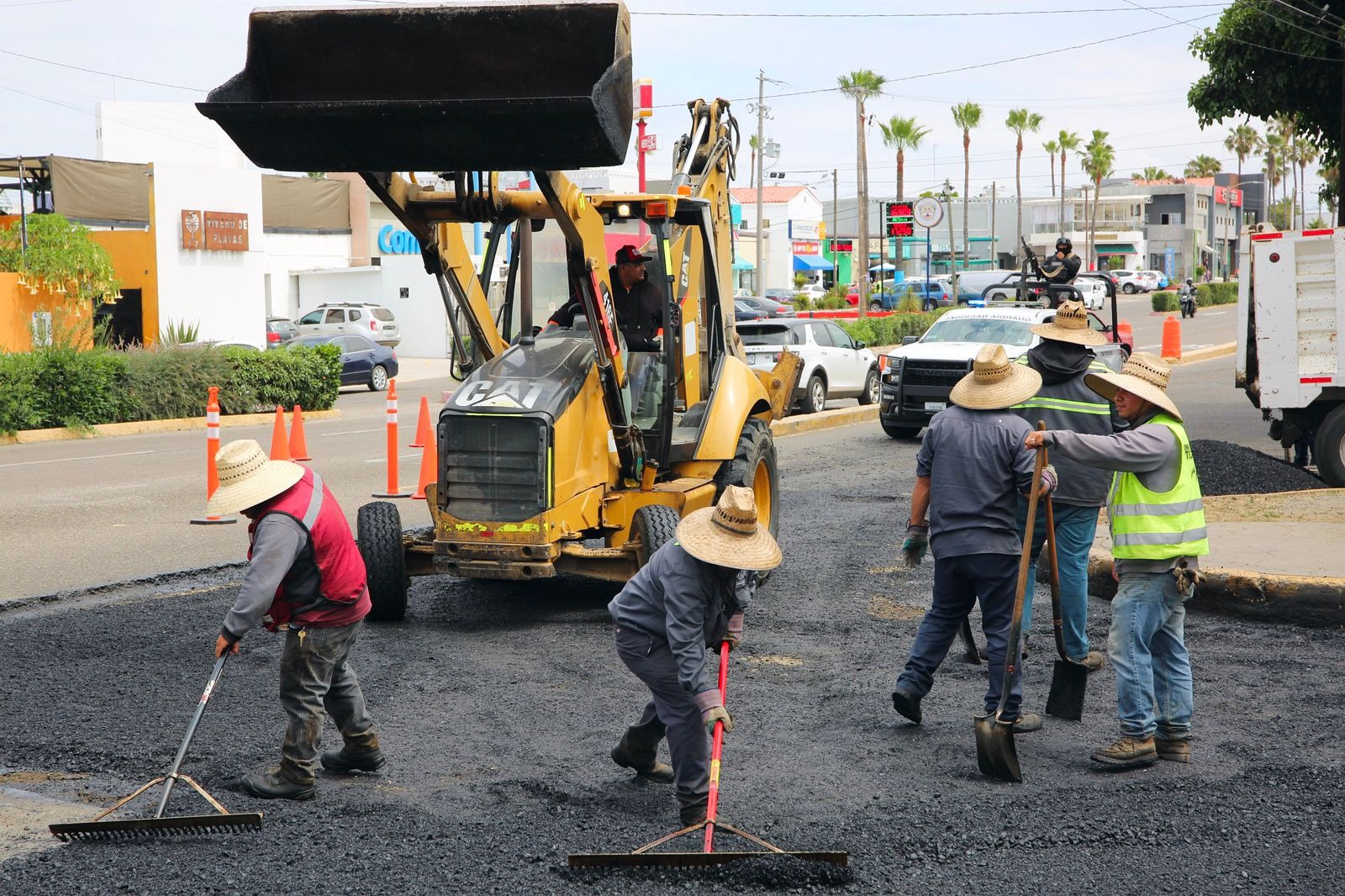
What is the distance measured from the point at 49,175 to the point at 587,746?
99.1 feet

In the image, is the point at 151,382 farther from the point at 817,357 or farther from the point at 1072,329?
the point at 1072,329

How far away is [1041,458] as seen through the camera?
6102mm

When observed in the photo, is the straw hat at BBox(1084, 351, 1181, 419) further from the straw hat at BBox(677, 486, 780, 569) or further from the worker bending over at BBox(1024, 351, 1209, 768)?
the straw hat at BBox(677, 486, 780, 569)

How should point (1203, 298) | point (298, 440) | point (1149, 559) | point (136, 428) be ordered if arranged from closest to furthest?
point (1149, 559) < point (298, 440) < point (136, 428) < point (1203, 298)

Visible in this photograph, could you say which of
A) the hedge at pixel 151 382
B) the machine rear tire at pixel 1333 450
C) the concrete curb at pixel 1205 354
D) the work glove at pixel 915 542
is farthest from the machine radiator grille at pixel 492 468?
the concrete curb at pixel 1205 354

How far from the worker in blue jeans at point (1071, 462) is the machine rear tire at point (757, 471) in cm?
253

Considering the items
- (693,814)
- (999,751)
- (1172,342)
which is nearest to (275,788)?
(693,814)

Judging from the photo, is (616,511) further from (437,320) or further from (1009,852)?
(437,320)

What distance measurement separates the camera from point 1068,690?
682 centimetres

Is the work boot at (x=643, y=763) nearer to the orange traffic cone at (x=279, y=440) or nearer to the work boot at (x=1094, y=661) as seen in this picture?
the work boot at (x=1094, y=661)

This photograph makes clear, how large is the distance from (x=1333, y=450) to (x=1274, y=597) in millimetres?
6200

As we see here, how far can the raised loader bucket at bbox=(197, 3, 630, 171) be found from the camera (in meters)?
6.88

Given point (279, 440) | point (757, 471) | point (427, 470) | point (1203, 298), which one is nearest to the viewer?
point (757, 471)

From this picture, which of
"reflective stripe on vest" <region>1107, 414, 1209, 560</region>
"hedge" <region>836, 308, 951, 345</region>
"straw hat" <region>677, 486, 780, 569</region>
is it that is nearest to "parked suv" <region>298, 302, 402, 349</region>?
"hedge" <region>836, 308, 951, 345</region>
